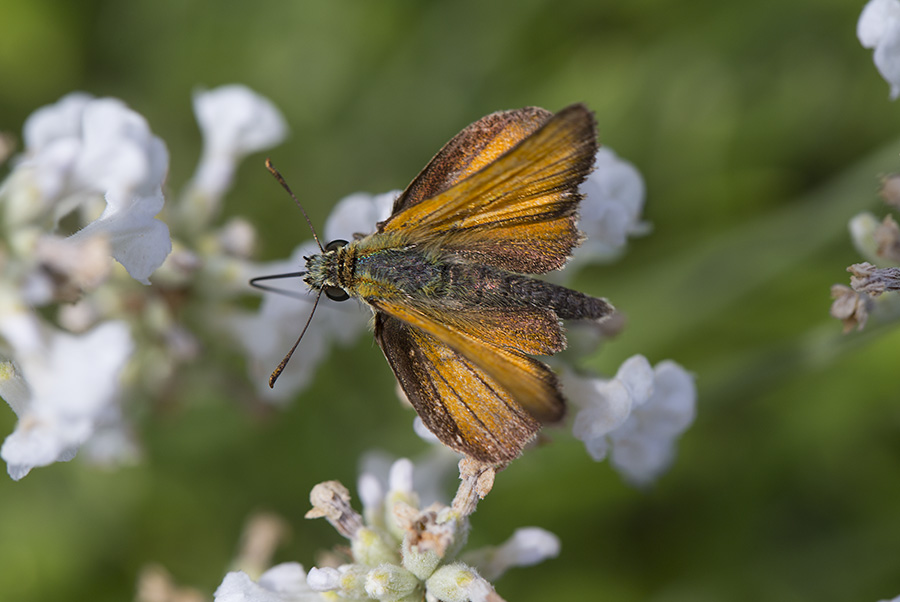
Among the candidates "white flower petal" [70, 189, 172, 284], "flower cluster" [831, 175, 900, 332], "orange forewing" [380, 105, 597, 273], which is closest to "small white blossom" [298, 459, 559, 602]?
"orange forewing" [380, 105, 597, 273]

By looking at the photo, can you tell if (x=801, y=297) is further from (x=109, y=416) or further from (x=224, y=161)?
(x=109, y=416)

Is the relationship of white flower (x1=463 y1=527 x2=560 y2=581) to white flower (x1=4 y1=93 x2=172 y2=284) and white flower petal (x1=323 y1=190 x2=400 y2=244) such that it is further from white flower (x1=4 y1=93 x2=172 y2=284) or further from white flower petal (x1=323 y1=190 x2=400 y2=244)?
white flower (x1=4 y1=93 x2=172 y2=284)

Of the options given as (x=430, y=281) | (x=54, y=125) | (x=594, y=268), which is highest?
(x=594, y=268)

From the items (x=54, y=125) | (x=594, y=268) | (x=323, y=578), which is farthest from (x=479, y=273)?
(x=594, y=268)

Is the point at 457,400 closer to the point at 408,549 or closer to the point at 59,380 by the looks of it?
the point at 408,549

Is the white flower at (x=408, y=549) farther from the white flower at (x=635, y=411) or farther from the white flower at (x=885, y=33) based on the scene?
the white flower at (x=885, y=33)

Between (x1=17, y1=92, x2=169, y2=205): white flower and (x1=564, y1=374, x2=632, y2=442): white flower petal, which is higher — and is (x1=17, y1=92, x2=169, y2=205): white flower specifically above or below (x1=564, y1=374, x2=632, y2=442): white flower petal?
above
